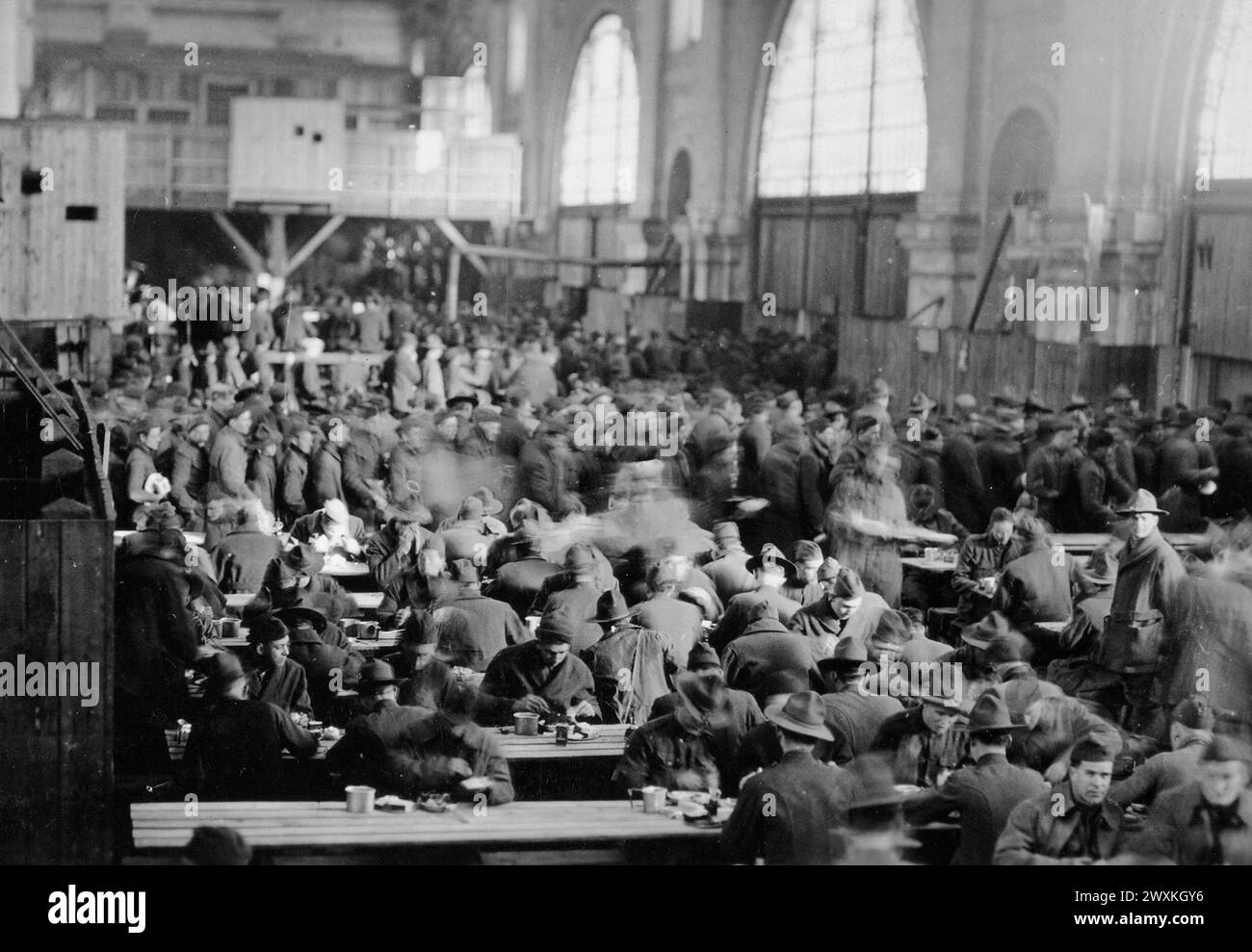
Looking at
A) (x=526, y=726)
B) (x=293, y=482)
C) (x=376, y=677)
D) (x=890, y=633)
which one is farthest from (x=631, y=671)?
(x=293, y=482)

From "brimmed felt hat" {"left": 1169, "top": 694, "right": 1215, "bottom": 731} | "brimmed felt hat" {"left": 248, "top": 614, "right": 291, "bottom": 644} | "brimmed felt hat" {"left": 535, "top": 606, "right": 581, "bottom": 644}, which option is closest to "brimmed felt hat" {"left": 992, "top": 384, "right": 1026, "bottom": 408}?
"brimmed felt hat" {"left": 535, "top": 606, "right": 581, "bottom": 644}

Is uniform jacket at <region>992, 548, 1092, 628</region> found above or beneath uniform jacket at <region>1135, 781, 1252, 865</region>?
above

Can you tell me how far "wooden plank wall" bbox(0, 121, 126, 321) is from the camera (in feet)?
69.4

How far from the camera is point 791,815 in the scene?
718 centimetres

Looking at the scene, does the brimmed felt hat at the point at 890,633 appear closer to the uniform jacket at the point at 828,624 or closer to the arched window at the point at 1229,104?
the uniform jacket at the point at 828,624

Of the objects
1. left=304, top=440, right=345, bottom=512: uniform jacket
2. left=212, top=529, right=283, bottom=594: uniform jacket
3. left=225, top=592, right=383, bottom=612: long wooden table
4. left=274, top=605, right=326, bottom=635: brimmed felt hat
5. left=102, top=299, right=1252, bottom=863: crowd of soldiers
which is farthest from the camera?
left=304, top=440, right=345, bottom=512: uniform jacket

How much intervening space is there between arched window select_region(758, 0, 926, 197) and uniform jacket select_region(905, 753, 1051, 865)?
17.9 m

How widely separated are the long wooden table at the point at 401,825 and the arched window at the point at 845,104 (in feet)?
59.3

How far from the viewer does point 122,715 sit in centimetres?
884

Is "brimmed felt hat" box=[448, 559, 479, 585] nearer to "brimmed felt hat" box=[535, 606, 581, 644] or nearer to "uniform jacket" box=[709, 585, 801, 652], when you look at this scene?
"brimmed felt hat" box=[535, 606, 581, 644]

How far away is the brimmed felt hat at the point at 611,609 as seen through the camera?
9797 mm

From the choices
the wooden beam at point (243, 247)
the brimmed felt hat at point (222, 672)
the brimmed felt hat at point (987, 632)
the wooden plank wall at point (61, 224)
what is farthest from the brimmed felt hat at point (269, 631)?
the wooden beam at point (243, 247)

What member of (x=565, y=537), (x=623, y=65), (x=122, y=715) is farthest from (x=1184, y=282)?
(x=623, y=65)
